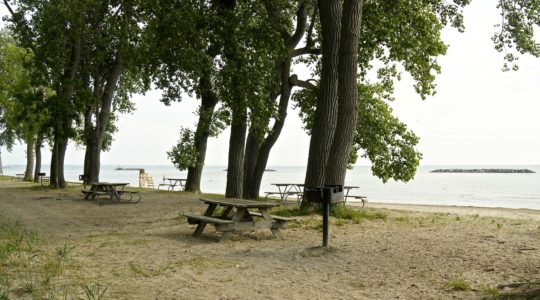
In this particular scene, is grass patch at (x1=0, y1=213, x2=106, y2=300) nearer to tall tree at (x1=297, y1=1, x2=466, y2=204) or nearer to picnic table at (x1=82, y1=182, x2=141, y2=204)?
tall tree at (x1=297, y1=1, x2=466, y2=204)

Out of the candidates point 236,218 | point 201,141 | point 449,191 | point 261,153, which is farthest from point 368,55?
point 449,191

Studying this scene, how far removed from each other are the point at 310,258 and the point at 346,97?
5009 mm

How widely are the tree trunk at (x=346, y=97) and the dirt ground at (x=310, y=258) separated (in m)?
1.19

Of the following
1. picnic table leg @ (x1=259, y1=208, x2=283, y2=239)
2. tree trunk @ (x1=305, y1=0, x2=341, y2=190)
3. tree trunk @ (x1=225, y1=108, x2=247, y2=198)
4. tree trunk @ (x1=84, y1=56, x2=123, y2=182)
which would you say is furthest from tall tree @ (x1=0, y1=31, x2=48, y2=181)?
picnic table leg @ (x1=259, y1=208, x2=283, y2=239)

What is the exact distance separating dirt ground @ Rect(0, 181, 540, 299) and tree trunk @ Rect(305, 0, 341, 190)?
159 cm

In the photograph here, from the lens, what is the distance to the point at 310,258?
7023 millimetres

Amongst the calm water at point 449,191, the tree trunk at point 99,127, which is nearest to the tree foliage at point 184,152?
the tree trunk at point 99,127

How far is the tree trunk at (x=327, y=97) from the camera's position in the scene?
11.6m

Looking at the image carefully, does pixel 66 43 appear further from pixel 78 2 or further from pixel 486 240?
pixel 486 240

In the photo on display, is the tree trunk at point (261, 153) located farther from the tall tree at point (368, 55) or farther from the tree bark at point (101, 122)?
the tree bark at point (101, 122)

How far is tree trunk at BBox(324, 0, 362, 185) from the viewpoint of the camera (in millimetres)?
10984

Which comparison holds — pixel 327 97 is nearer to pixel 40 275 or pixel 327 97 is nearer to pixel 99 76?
pixel 40 275

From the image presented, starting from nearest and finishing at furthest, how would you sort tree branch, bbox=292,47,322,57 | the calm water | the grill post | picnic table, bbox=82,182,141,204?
the grill post < picnic table, bbox=82,182,141,204 < tree branch, bbox=292,47,322,57 < the calm water

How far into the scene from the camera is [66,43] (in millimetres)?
20906
